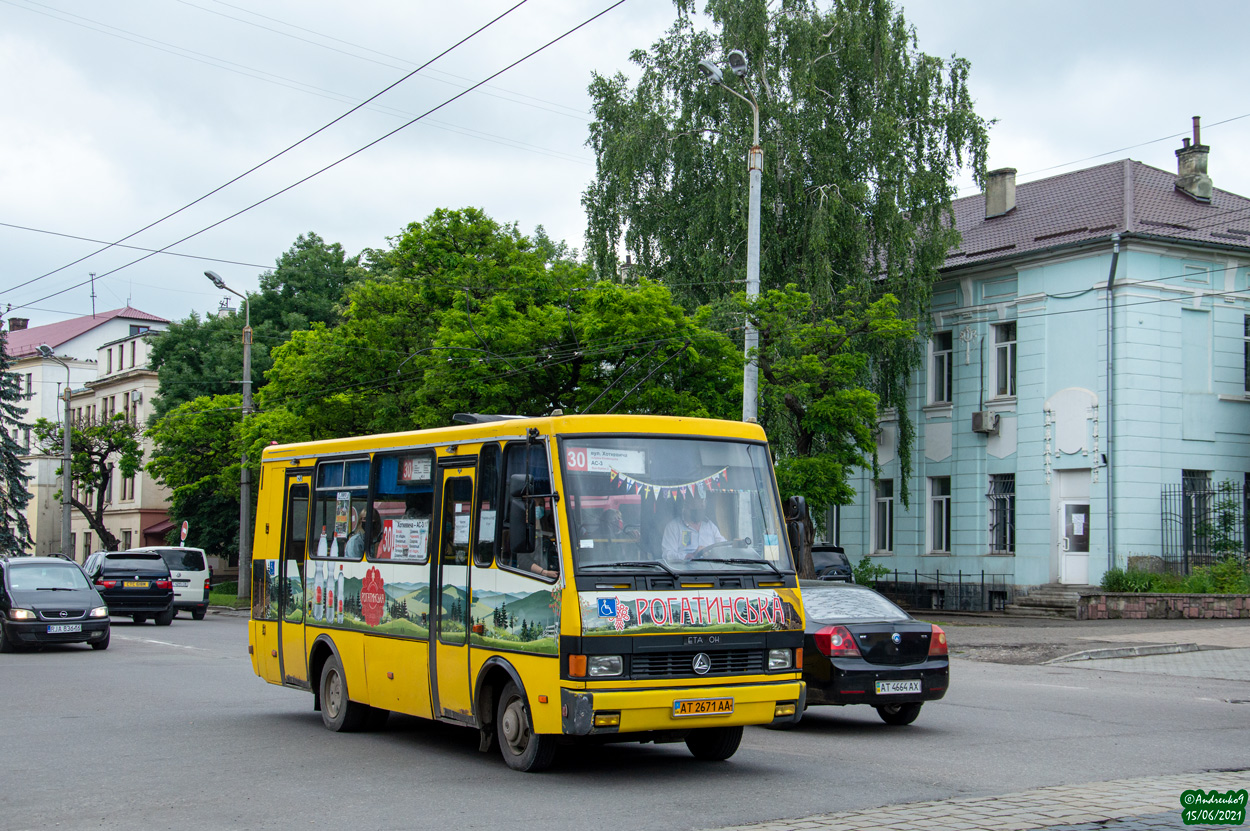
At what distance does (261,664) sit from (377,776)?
4.89m

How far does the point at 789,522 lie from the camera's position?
34.7 feet

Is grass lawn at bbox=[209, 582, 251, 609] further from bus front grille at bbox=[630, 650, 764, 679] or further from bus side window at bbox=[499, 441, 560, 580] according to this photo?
bus front grille at bbox=[630, 650, 764, 679]

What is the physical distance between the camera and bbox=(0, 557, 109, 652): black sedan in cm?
2289

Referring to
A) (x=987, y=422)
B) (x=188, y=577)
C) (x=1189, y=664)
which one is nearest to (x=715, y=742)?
(x=1189, y=664)

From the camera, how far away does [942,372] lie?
38469 millimetres

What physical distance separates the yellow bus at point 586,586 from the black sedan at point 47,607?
13.5m

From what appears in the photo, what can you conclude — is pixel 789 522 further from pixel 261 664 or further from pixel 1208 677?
Answer: pixel 1208 677

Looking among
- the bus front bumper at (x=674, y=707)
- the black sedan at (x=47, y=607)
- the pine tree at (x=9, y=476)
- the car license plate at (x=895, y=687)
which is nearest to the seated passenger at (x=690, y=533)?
the bus front bumper at (x=674, y=707)

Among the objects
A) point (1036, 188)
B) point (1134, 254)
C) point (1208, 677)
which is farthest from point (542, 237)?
point (1208, 677)

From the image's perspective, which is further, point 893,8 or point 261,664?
point 893,8

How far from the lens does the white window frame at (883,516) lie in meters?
40.2

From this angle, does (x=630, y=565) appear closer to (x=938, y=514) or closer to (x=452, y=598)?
(x=452, y=598)

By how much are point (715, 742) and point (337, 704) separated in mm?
4036
